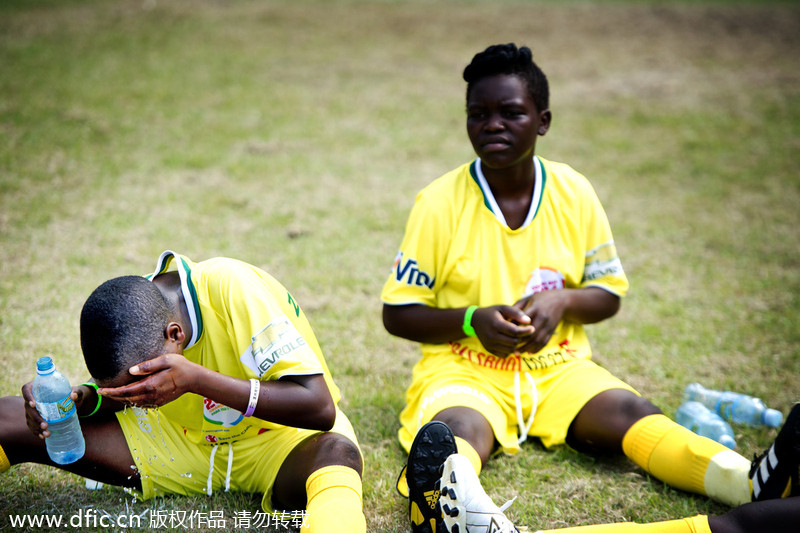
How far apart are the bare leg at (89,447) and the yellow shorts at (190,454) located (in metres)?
0.04

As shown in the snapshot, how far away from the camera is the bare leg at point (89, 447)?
231 cm

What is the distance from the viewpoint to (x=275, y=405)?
6.93 feet

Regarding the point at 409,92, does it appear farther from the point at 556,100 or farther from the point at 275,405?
the point at 275,405

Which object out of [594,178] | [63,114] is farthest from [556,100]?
[63,114]

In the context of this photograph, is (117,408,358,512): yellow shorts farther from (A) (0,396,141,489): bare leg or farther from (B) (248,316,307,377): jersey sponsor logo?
(B) (248,316,307,377): jersey sponsor logo

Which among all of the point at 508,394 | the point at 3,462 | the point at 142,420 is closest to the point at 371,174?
the point at 508,394

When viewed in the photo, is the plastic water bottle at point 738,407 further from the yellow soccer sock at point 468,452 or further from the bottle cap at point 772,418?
the yellow soccer sock at point 468,452

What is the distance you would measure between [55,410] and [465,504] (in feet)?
4.13

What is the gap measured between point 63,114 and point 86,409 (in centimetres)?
548

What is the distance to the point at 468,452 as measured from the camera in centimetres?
242

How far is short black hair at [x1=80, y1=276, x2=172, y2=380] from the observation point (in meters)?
1.92

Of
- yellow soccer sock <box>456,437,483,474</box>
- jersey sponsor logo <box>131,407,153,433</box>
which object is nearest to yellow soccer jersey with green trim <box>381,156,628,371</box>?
yellow soccer sock <box>456,437,483,474</box>

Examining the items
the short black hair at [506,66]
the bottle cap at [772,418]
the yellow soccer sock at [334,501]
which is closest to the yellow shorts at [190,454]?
the yellow soccer sock at [334,501]

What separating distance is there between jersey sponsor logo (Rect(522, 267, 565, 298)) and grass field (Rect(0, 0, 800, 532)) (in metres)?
0.64
